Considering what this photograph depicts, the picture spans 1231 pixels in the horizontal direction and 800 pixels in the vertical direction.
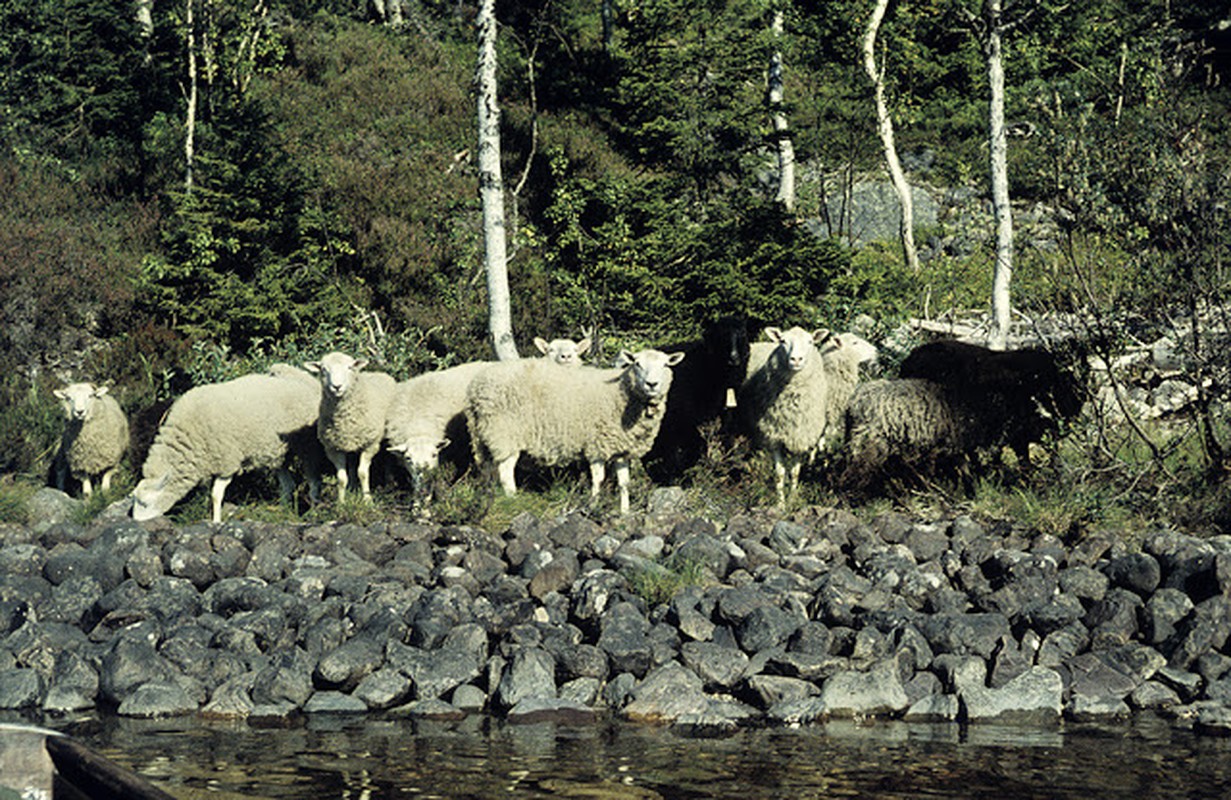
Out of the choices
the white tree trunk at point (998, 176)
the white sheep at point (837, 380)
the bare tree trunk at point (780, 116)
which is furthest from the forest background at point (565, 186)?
the white sheep at point (837, 380)

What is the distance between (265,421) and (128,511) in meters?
1.49

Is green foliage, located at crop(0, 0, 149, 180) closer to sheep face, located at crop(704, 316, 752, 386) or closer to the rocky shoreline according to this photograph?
sheep face, located at crop(704, 316, 752, 386)

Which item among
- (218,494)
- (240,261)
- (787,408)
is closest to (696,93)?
(240,261)

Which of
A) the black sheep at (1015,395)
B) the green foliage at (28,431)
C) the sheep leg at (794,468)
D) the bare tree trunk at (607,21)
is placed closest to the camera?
the black sheep at (1015,395)

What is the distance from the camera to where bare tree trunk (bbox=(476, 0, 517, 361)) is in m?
14.9

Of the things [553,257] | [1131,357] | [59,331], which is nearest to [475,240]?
[553,257]

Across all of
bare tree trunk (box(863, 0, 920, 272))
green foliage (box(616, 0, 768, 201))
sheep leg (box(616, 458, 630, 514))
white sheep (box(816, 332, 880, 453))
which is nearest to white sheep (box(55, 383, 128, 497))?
sheep leg (box(616, 458, 630, 514))

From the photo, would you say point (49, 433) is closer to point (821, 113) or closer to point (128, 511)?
point (128, 511)

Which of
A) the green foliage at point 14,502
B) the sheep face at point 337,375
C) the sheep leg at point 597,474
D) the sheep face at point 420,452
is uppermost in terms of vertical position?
the sheep face at point 337,375

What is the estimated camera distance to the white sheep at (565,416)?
11742 millimetres

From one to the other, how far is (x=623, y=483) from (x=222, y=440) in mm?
3848

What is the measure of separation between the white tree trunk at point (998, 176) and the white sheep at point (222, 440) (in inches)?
347

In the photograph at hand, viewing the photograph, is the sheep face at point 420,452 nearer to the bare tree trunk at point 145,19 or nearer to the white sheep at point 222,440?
the white sheep at point 222,440

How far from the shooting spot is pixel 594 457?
11.8 m
